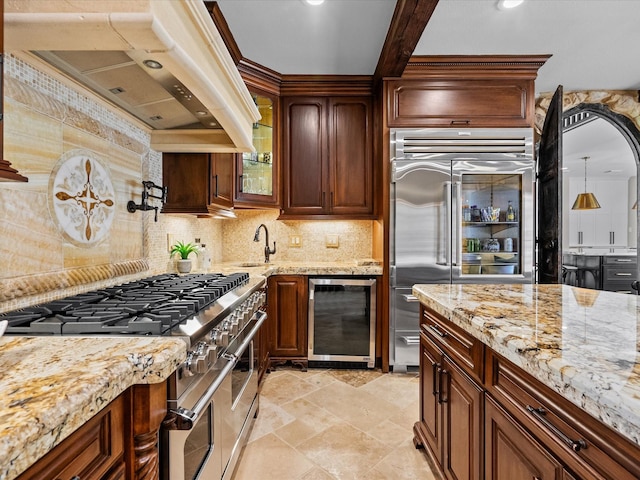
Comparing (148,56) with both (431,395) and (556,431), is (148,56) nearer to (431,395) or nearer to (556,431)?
(556,431)

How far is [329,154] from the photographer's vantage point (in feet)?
10.0

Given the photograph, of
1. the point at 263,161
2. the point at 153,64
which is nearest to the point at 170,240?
the point at 263,161

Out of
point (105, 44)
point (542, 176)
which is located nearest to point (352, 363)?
point (542, 176)

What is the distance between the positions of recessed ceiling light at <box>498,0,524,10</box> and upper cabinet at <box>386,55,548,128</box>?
637 mm

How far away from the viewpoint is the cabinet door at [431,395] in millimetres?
1481

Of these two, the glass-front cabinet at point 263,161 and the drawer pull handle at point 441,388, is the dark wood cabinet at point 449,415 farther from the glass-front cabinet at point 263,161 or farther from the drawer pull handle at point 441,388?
the glass-front cabinet at point 263,161

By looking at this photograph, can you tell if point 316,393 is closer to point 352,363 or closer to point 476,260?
point 352,363

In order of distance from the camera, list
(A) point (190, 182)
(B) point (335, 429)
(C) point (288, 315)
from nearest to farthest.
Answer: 1. (B) point (335, 429)
2. (A) point (190, 182)
3. (C) point (288, 315)

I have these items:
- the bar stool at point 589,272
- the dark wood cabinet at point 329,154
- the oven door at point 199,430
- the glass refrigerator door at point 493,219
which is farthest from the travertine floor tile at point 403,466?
the bar stool at point 589,272

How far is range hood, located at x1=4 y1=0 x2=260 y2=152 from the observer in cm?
80

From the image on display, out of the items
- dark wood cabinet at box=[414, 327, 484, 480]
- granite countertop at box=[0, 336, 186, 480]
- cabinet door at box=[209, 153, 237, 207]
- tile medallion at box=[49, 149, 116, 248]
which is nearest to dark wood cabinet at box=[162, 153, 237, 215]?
cabinet door at box=[209, 153, 237, 207]

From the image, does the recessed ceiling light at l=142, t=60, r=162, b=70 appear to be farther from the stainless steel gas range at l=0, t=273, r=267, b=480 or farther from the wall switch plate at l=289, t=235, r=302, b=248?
the wall switch plate at l=289, t=235, r=302, b=248

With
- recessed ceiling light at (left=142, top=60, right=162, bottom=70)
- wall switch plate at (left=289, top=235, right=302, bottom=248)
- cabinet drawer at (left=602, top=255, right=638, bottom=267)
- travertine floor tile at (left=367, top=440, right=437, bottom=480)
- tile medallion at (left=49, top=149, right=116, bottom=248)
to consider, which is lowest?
travertine floor tile at (left=367, top=440, right=437, bottom=480)

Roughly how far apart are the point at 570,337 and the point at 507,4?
2165 mm
